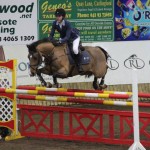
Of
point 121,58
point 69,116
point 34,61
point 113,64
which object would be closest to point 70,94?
point 69,116

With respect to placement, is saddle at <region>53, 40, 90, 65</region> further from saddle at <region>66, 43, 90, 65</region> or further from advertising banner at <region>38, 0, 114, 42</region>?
advertising banner at <region>38, 0, 114, 42</region>

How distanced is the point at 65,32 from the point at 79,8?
5.07 meters

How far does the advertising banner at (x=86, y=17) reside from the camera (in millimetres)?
14909

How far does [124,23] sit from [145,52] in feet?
3.24

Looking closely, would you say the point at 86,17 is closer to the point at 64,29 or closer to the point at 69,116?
the point at 64,29

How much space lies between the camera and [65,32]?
1037 cm

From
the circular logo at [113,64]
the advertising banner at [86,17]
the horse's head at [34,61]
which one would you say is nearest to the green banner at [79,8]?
the advertising banner at [86,17]

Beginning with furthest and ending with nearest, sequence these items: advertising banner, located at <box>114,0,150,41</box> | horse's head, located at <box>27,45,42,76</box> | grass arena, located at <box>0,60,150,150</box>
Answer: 1. advertising banner, located at <box>114,0,150,41</box>
2. horse's head, located at <box>27,45,42,76</box>
3. grass arena, located at <box>0,60,150,150</box>

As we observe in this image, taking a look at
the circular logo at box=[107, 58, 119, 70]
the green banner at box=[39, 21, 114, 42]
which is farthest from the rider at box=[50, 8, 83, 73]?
the circular logo at box=[107, 58, 119, 70]

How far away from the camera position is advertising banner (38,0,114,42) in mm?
14909

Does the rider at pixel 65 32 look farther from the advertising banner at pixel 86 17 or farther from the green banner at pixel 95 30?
the green banner at pixel 95 30

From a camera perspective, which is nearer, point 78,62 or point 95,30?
point 78,62

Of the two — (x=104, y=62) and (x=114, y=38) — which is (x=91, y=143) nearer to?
(x=104, y=62)

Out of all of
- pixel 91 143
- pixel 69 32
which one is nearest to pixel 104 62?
pixel 69 32
